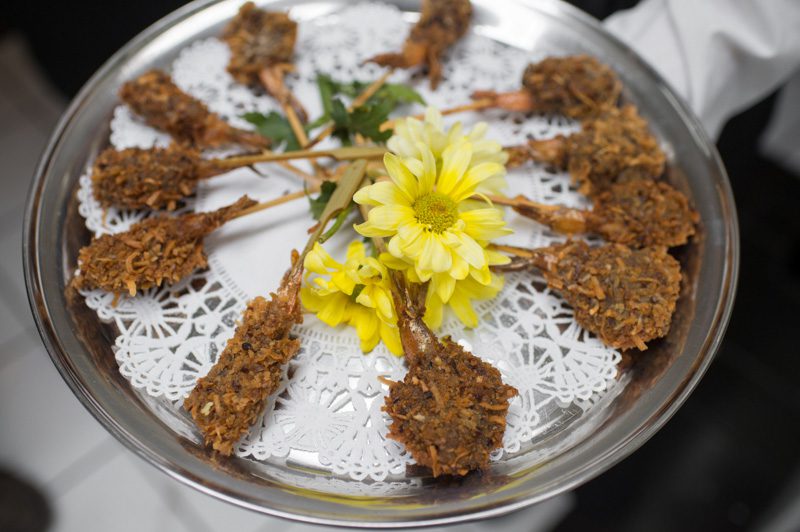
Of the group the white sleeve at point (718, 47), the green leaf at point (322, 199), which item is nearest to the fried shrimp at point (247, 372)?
the green leaf at point (322, 199)

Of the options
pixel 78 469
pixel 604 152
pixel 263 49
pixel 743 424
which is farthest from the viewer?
pixel 78 469

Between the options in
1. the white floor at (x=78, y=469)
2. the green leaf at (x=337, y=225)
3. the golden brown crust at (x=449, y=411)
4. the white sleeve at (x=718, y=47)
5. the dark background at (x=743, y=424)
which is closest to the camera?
the golden brown crust at (x=449, y=411)

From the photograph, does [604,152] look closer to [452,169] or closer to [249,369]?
[452,169]

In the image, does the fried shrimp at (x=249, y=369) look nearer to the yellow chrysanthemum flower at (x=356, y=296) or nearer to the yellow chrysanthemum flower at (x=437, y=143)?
the yellow chrysanthemum flower at (x=356, y=296)

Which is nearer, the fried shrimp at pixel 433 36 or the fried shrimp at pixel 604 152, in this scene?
the fried shrimp at pixel 604 152

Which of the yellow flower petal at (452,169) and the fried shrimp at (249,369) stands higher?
the yellow flower petal at (452,169)

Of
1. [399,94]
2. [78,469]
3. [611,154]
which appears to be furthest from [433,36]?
[78,469]
